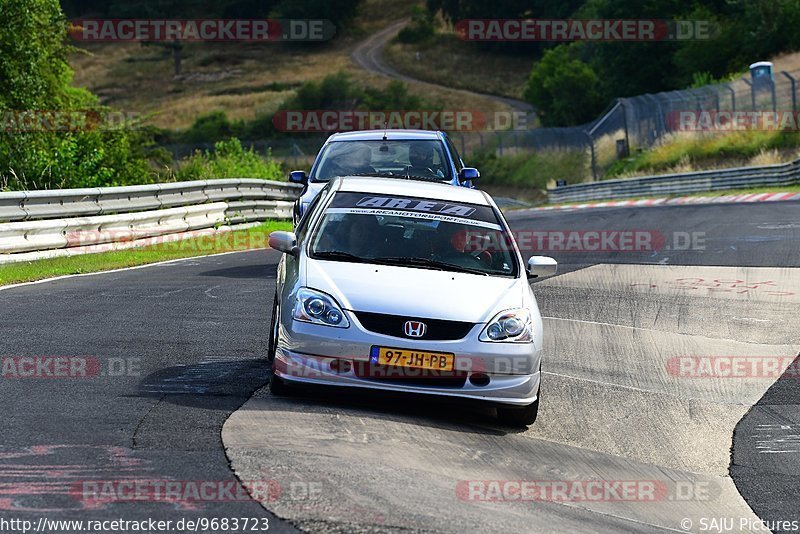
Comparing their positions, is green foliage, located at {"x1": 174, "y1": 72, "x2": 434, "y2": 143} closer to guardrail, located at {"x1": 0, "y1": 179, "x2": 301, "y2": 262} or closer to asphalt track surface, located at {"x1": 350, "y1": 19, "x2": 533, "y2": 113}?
asphalt track surface, located at {"x1": 350, "y1": 19, "x2": 533, "y2": 113}

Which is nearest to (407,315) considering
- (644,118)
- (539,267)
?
(539,267)

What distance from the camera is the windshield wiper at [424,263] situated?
890 cm

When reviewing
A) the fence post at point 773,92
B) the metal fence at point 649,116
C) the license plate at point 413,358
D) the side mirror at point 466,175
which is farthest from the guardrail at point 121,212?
the fence post at point 773,92

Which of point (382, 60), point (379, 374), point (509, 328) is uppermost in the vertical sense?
point (382, 60)

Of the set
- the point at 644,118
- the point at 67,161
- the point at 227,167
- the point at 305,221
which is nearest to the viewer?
the point at 305,221

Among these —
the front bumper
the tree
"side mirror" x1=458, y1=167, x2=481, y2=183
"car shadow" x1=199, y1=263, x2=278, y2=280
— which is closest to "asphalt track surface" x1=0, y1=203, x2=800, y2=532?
the front bumper

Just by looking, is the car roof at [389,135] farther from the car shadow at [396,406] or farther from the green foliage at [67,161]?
the green foliage at [67,161]

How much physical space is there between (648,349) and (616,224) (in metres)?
13.2

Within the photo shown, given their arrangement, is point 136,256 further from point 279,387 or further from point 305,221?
point 279,387

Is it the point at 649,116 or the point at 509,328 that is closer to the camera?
the point at 509,328

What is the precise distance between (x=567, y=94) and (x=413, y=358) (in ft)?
260

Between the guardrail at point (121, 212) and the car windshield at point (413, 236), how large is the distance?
863 cm

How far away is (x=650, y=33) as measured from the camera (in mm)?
77812

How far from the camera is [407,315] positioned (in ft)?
26.6
